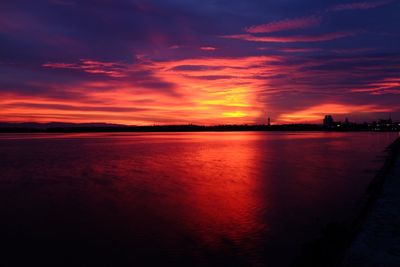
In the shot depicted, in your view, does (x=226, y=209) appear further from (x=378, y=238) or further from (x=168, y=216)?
(x=378, y=238)

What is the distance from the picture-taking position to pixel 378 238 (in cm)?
996

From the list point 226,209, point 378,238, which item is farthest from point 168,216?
point 378,238

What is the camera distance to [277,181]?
88.2ft

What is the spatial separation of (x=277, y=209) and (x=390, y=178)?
7.49m

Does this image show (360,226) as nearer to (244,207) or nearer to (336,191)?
(244,207)

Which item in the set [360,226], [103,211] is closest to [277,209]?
[360,226]

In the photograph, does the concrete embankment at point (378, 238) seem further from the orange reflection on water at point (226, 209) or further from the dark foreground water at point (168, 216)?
the orange reflection on water at point (226, 209)

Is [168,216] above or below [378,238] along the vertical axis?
below

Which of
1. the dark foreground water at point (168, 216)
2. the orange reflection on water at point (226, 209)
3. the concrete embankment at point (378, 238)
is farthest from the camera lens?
the orange reflection on water at point (226, 209)

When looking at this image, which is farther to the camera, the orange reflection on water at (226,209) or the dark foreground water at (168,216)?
the orange reflection on water at (226,209)

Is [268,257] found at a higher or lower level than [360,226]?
lower

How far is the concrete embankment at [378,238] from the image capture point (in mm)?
8383

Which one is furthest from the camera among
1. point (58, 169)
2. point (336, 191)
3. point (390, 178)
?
point (58, 169)

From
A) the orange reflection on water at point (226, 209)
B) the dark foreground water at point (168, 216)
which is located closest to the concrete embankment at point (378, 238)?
A: the dark foreground water at point (168, 216)
